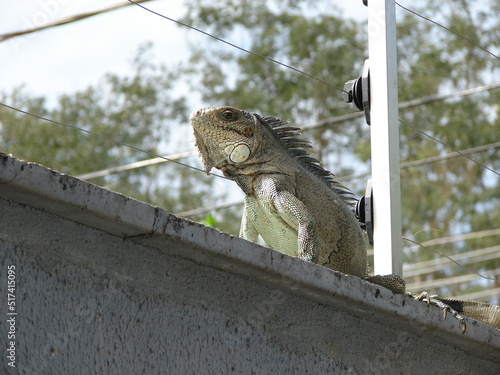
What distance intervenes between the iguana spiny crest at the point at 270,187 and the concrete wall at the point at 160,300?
718 millimetres

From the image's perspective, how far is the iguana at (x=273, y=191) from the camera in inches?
174

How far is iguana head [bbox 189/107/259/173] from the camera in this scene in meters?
4.52

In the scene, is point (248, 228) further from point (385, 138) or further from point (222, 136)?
point (385, 138)

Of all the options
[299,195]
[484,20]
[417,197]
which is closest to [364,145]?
[417,197]

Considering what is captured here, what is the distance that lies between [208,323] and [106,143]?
2003cm

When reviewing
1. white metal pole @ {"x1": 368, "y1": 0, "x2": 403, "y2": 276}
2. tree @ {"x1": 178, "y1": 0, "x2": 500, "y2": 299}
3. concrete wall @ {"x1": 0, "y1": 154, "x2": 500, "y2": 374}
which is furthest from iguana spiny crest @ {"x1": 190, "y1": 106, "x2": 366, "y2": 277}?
tree @ {"x1": 178, "y1": 0, "x2": 500, "y2": 299}

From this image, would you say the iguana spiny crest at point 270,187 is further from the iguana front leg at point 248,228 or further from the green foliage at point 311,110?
the green foliage at point 311,110

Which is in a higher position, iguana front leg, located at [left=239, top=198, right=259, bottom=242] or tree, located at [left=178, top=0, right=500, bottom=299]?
tree, located at [left=178, top=0, right=500, bottom=299]

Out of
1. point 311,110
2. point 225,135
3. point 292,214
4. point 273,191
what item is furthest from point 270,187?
point 311,110

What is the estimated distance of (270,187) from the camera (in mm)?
4383

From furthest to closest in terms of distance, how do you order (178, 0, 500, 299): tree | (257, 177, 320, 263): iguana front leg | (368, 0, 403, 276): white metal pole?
1. (178, 0, 500, 299): tree
2. (368, 0, 403, 276): white metal pole
3. (257, 177, 320, 263): iguana front leg

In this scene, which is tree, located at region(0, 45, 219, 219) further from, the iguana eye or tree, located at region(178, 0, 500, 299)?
the iguana eye

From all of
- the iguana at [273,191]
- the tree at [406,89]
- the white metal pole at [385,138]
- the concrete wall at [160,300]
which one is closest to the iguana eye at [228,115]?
the iguana at [273,191]

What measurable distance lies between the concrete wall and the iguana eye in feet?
4.35
